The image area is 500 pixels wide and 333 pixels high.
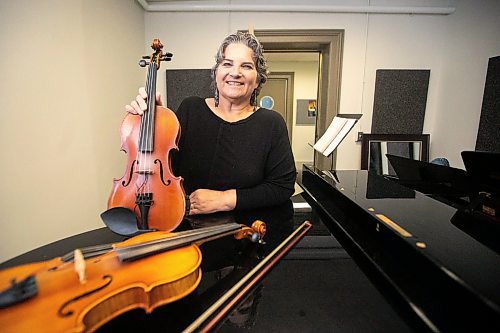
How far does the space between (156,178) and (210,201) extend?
219mm

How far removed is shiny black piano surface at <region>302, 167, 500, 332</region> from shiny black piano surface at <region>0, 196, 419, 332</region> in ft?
0.13

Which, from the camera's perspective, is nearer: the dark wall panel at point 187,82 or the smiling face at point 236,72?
the smiling face at point 236,72

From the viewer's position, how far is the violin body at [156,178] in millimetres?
822

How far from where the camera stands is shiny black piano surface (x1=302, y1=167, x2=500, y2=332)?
1.62 ft

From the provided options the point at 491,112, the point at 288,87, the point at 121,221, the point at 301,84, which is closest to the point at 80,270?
the point at 121,221

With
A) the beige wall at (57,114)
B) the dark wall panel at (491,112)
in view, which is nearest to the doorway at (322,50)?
the dark wall panel at (491,112)

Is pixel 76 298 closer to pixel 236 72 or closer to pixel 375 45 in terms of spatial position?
pixel 236 72

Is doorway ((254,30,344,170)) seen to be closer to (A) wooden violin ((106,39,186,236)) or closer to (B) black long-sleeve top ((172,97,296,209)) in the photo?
(B) black long-sleeve top ((172,97,296,209))

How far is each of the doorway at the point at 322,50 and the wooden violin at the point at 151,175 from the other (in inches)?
74.5

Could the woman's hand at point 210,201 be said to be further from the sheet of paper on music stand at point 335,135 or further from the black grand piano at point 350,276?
the sheet of paper on music stand at point 335,135

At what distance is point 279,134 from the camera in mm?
1107

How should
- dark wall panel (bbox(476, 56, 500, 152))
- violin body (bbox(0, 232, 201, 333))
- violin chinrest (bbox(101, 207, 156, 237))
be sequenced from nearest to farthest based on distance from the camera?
violin body (bbox(0, 232, 201, 333)) < violin chinrest (bbox(101, 207, 156, 237)) < dark wall panel (bbox(476, 56, 500, 152))

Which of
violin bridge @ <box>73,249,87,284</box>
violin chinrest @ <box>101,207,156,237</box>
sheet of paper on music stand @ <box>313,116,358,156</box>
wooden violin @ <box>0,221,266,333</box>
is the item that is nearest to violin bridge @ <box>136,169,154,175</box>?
violin chinrest @ <box>101,207,156,237</box>

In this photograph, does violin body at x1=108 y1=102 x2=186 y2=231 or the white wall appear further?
the white wall
